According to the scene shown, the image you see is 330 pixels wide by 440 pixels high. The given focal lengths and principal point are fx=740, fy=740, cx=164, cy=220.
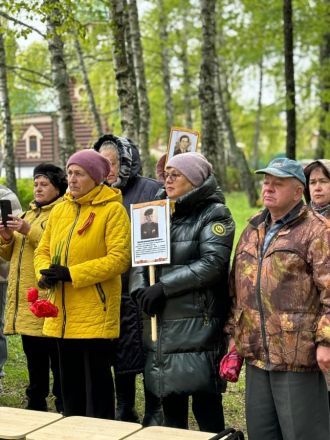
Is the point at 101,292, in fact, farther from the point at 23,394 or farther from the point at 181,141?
the point at 23,394

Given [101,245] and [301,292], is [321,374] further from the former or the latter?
[101,245]

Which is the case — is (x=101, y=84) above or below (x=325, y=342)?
above

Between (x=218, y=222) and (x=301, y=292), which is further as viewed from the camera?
(x=218, y=222)

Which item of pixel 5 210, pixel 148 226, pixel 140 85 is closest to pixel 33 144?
pixel 140 85

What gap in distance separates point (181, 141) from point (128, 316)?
147cm

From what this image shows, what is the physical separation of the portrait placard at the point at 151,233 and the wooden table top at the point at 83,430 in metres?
1.12

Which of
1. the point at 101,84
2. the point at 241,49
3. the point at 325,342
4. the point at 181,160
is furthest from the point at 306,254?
the point at 101,84

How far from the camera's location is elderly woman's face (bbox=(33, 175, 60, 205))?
19.5 ft

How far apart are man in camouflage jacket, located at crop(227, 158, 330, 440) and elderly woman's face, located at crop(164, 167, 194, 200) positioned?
2.33 ft

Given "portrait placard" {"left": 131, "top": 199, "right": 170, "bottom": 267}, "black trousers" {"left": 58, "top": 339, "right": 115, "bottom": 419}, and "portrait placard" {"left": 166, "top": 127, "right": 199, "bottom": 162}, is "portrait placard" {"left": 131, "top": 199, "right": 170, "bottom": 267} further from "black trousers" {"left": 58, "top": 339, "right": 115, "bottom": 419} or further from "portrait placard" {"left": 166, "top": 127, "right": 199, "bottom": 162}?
"portrait placard" {"left": 166, "top": 127, "right": 199, "bottom": 162}

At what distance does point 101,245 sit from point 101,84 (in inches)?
1097

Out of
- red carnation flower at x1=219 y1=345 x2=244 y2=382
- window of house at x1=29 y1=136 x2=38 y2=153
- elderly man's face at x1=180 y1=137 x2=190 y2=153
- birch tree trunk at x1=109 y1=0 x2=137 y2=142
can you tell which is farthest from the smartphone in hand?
window of house at x1=29 y1=136 x2=38 y2=153

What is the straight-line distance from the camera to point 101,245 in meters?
5.00

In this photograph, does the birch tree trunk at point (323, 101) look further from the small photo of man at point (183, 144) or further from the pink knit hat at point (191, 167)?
the pink knit hat at point (191, 167)
